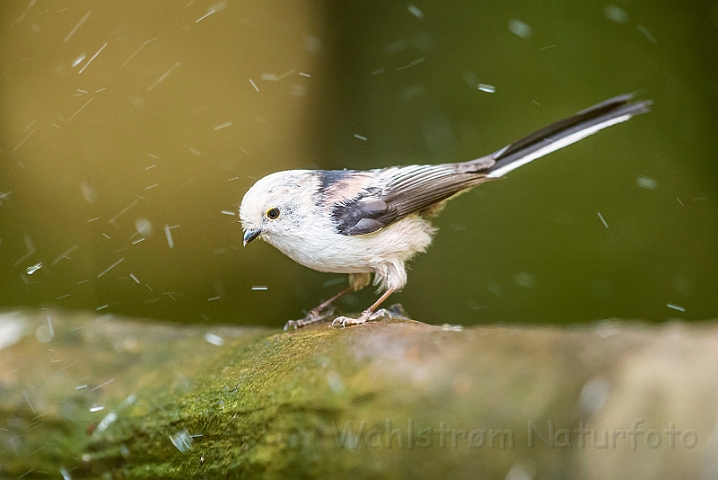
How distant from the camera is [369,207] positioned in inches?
105

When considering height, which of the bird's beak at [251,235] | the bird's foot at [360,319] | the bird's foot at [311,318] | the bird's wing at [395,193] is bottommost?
the bird's foot at [311,318]

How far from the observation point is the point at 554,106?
163 inches

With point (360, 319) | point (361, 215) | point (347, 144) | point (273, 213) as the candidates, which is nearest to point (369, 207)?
point (361, 215)

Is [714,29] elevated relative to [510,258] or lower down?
elevated

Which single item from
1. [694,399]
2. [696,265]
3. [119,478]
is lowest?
[696,265]

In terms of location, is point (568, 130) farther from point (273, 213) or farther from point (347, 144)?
point (347, 144)

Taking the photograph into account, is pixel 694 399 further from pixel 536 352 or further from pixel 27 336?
pixel 27 336

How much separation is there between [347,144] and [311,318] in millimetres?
2013

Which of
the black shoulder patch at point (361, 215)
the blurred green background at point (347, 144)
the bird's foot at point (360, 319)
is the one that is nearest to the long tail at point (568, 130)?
the black shoulder patch at point (361, 215)

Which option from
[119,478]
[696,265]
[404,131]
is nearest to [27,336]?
[119,478]

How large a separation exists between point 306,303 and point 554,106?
2.05 meters

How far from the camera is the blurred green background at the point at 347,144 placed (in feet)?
13.1

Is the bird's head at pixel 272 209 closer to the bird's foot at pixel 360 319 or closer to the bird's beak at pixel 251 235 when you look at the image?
the bird's beak at pixel 251 235

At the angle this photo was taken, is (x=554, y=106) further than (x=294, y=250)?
Yes
